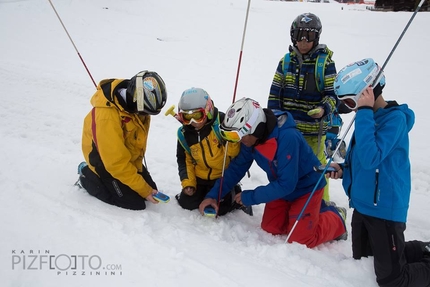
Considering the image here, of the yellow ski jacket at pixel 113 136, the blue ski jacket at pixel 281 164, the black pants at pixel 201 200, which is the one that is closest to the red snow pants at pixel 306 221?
the blue ski jacket at pixel 281 164

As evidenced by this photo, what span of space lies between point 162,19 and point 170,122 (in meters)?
14.8

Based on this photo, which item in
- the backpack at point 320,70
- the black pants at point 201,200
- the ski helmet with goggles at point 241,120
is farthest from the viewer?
the black pants at point 201,200

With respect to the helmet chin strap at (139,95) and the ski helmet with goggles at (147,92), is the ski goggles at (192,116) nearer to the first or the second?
the ski helmet with goggles at (147,92)

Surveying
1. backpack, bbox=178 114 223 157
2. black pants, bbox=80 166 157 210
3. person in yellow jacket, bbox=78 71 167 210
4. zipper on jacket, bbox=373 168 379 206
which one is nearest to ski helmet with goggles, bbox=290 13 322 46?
backpack, bbox=178 114 223 157

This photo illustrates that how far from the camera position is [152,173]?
17.3 ft

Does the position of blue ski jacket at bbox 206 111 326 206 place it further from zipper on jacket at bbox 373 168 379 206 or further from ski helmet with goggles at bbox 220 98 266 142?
zipper on jacket at bbox 373 168 379 206

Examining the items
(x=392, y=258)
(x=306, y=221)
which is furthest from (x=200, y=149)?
(x=392, y=258)

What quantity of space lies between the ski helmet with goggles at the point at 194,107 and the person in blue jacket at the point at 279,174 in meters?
0.44

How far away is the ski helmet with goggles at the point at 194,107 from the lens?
3.54 meters

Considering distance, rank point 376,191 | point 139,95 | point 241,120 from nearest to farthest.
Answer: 1. point 376,191
2. point 241,120
3. point 139,95

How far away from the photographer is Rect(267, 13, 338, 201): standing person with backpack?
380cm

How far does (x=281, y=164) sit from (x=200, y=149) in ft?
3.59

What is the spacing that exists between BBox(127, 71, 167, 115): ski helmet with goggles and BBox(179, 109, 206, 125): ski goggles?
0.29 meters

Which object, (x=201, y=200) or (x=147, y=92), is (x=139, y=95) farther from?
(x=201, y=200)
